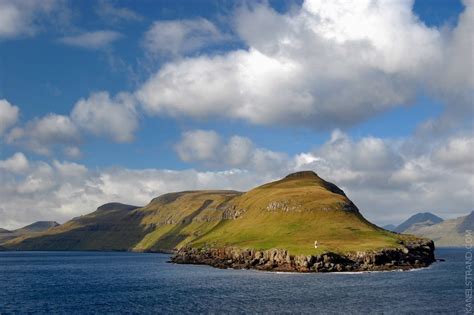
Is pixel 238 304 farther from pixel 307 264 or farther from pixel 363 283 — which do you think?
pixel 307 264

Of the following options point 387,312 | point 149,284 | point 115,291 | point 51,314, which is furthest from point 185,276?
point 387,312

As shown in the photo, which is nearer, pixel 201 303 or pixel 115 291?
pixel 201 303

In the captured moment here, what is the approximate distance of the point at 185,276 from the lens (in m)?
192

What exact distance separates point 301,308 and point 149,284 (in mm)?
73043

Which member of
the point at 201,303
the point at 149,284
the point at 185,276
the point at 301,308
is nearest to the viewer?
the point at 301,308

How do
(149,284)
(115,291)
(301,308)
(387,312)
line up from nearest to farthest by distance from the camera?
(387,312) < (301,308) < (115,291) < (149,284)

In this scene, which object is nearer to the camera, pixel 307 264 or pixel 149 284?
pixel 149 284

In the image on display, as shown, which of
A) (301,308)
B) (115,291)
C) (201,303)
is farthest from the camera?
(115,291)

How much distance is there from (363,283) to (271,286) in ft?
93.3

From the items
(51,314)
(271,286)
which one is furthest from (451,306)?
(51,314)

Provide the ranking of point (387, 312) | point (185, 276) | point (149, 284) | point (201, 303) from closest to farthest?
point (387, 312), point (201, 303), point (149, 284), point (185, 276)

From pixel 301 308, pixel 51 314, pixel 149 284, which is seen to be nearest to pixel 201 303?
pixel 301 308

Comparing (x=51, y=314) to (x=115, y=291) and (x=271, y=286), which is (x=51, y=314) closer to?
(x=115, y=291)

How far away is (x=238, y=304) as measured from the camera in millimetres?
115062
